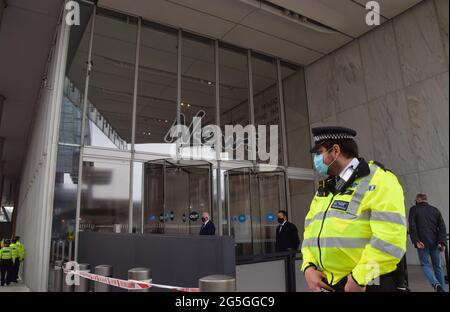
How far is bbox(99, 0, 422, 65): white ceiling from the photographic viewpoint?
816 cm

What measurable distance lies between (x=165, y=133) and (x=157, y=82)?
148 cm

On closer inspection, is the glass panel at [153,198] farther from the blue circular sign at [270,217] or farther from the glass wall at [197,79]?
the blue circular sign at [270,217]

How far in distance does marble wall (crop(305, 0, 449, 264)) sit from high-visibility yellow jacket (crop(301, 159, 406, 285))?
621cm

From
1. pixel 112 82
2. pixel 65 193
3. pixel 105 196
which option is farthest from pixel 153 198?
pixel 112 82

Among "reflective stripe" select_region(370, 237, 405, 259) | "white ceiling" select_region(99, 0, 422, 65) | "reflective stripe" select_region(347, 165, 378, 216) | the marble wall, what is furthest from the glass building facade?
"reflective stripe" select_region(370, 237, 405, 259)

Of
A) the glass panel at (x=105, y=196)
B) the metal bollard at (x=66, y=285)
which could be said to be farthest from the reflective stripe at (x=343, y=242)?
the glass panel at (x=105, y=196)

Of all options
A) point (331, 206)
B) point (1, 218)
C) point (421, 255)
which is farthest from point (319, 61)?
point (1, 218)

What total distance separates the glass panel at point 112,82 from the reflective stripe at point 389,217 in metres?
6.91

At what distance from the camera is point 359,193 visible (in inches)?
63.4

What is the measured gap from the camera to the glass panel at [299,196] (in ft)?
33.5

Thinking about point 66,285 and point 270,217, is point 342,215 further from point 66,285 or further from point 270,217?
point 270,217

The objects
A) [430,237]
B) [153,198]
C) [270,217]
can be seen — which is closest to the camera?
[430,237]
